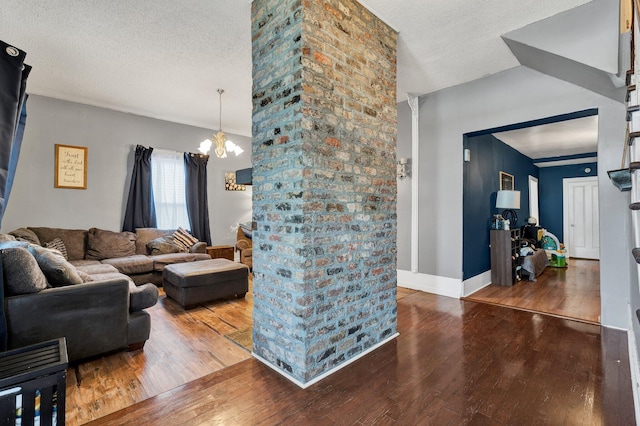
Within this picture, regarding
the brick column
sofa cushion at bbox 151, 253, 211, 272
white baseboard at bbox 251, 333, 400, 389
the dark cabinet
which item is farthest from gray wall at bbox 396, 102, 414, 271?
sofa cushion at bbox 151, 253, 211, 272

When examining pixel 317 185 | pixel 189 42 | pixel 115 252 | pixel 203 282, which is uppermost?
pixel 189 42

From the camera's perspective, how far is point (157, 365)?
223 centimetres

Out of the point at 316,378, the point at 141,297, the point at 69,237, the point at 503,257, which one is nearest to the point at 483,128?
the point at 503,257

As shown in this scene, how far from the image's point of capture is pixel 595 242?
22.2 feet

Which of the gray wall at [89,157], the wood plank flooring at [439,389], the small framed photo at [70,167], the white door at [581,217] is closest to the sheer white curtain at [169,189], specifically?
the gray wall at [89,157]

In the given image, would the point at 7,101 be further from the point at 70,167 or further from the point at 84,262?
the point at 70,167

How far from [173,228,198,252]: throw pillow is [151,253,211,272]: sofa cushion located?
0.34 metres

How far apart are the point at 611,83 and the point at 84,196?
22.1ft

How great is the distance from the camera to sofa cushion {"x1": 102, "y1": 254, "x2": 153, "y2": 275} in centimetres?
418

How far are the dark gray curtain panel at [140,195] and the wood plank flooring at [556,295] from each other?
17.2ft

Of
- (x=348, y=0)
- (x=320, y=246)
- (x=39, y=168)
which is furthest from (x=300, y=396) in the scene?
(x=39, y=168)

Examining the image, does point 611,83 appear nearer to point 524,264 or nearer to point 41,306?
point 524,264

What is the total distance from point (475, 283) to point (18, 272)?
4781mm

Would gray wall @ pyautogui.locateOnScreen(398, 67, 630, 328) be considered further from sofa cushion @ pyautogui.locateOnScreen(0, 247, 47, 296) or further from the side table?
sofa cushion @ pyautogui.locateOnScreen(0, 247, 47, 296)
